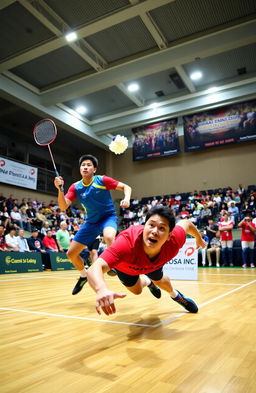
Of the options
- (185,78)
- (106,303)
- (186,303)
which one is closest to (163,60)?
(185,78)

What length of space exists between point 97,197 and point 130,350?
85.2 inches

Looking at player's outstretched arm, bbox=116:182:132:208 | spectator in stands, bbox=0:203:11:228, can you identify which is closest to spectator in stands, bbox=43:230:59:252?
spectator in stands, bbox=0:203:11:228

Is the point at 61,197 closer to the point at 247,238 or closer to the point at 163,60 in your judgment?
the point at 247,238

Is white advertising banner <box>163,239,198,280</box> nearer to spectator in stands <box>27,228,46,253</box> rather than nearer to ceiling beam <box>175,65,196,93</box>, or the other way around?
spectator in stands <box>27,228,46,253</box>

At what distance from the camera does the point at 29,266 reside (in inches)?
363

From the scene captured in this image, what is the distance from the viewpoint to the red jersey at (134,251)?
1870mm

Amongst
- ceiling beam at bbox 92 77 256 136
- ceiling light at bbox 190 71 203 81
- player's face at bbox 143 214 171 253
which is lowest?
player's face at bbox 143 214 171 253

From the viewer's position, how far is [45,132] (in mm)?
5359

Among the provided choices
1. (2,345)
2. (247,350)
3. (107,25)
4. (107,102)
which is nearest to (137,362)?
(247,350)

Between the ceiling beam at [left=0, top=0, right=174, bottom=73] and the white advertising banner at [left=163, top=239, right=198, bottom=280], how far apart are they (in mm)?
7814

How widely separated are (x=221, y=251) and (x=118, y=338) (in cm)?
940

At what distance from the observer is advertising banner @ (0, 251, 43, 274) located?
841 centimetres

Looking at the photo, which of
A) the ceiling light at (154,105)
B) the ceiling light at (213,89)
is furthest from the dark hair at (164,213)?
the ceiling light at (154,105)

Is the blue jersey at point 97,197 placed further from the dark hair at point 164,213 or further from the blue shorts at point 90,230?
the dark hair at point 164,213
